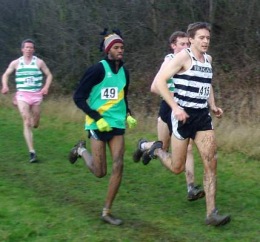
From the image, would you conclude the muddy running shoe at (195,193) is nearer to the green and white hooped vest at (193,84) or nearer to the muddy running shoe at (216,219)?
the muddy running shoe at (216,219)

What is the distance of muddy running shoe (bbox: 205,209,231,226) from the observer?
6.84 m

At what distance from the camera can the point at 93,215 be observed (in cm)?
Answer: 740

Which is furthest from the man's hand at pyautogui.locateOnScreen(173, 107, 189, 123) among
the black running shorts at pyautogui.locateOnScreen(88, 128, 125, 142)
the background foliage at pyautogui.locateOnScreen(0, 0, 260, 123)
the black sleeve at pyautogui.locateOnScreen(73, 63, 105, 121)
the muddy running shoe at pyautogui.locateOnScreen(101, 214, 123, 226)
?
the background foliage at pyautogui.locateOnScreen(0, 0, 260, 123)

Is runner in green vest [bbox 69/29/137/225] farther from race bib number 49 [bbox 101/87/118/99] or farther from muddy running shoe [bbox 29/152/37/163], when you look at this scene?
muddy running shoe [bbox 29/152/37/163]

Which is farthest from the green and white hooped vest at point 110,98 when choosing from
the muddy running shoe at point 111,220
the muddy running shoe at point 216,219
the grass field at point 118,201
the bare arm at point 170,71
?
the muddy running shoe at point 216,219

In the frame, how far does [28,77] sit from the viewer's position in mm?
10922

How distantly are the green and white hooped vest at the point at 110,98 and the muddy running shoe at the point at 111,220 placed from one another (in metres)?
0.96

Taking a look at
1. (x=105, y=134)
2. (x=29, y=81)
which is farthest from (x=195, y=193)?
(x=29, y=81)

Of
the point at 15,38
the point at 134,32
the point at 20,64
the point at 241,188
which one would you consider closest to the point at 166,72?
the point at 241,188

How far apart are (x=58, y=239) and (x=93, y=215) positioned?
0.95m

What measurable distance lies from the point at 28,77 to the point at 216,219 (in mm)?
5106

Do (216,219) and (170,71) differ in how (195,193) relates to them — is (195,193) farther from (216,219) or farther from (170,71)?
(170,71)

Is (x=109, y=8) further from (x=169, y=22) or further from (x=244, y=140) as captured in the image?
(x=244, y=140)

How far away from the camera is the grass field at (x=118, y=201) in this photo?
265 inches
